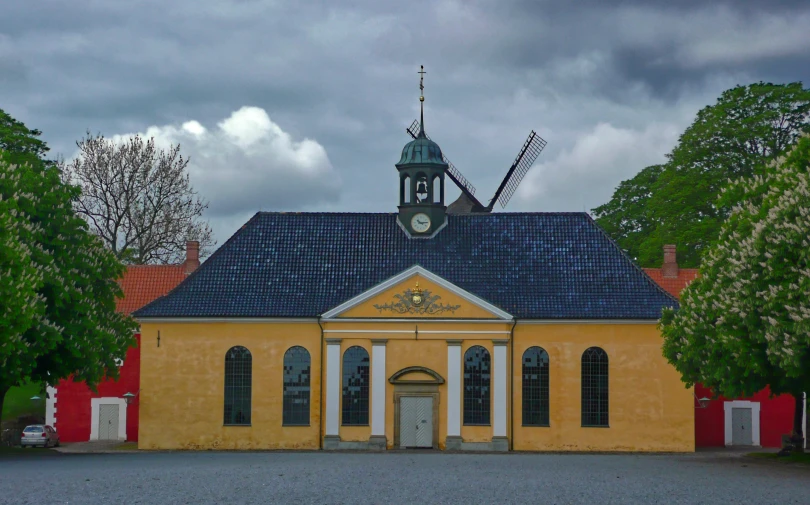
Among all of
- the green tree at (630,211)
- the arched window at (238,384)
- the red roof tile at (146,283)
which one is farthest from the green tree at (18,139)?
the green tree at (630,211)

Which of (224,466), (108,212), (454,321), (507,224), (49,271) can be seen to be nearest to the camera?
(224,466)

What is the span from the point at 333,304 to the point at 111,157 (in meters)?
19.5

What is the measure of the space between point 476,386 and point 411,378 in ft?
7.98

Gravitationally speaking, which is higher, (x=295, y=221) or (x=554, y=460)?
(x=295, y=221)

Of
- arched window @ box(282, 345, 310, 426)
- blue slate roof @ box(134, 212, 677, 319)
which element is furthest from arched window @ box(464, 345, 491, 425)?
arched window @ box(282, 345, 310, 426)

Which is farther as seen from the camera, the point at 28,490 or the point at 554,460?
the point at 554,460

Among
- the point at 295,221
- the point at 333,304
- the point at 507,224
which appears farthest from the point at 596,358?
the point at 295,221

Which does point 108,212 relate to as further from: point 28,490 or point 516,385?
point 28,490

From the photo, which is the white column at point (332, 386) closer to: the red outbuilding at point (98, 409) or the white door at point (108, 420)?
the red outbuilding at point (98, 409)

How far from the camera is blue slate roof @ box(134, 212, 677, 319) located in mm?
45969

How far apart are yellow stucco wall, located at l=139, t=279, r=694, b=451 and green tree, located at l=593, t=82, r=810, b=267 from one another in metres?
10.4

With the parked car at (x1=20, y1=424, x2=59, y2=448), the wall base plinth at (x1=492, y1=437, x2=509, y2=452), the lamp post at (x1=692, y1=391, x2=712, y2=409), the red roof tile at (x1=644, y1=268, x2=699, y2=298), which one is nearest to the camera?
the wall base plinth at (x1=492, y1=437, x2=509, y2=452)

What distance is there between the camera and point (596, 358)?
4566cm

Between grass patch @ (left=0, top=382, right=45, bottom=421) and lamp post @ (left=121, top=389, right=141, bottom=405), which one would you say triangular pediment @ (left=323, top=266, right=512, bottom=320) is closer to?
lamp post @ (left=121, top=389, right=141, bottom=405)
